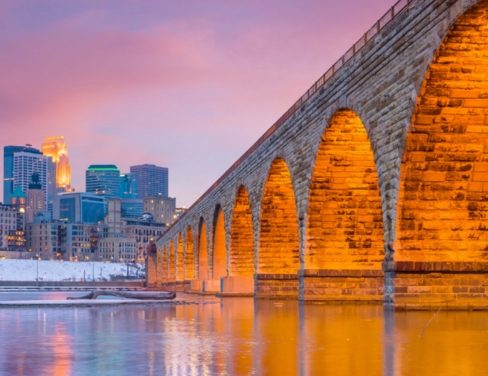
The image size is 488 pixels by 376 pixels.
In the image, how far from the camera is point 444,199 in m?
24.7

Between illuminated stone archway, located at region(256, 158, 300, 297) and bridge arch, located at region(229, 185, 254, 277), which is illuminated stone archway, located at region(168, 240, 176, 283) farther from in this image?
illuminated stone archway, located at region(256, 158, 300, 297)

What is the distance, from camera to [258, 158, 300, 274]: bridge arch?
45.0 meters

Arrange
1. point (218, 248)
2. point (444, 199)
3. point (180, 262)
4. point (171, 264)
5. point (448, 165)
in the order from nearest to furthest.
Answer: point (448, 165) < point (444, 199) < point (218, 248) < point (180, 262) < point (171, 264)

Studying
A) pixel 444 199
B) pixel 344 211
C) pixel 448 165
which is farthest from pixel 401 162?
pixel 344 211

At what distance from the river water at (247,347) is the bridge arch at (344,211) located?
13.3m

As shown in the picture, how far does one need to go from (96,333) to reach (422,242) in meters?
11.8

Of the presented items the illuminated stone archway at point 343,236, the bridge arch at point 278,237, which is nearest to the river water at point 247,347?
the illuminated stone archway at point 343,236

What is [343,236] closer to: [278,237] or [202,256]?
[278,237]

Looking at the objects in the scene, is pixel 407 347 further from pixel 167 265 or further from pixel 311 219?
pixel 167 265

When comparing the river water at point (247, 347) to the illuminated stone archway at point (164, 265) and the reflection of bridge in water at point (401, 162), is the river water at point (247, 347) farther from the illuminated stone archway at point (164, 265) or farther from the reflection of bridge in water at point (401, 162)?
the illuminated stone archway at point (164, 265)

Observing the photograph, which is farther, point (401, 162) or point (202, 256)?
point (202, 256)

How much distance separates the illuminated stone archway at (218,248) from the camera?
63.2 m

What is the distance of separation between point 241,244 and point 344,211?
20469 mm

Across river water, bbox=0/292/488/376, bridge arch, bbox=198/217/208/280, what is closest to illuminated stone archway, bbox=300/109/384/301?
river water, bbox=0/292/488/376
